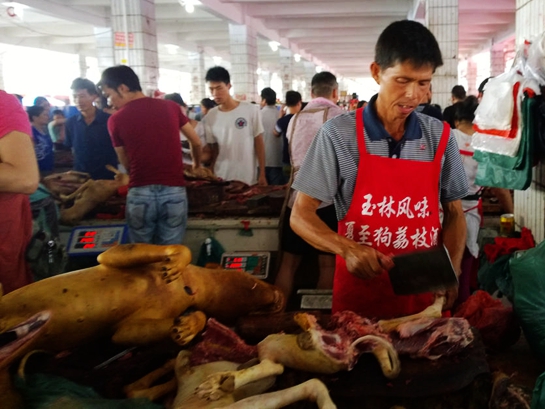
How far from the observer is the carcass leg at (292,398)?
123cm

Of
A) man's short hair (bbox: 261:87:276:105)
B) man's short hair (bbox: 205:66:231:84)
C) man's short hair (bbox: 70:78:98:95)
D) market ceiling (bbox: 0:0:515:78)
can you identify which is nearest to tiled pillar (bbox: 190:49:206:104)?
market ceiling (bbox: 0:0:515:78)

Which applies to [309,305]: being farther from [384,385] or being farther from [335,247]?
[384,385]

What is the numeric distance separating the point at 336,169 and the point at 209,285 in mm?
601

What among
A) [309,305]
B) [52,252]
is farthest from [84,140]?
[309,305]

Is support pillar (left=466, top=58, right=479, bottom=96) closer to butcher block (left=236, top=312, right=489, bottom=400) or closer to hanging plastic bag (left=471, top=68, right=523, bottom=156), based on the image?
hanging plastic bag (left=471, top=68, right=523, bottom=156)

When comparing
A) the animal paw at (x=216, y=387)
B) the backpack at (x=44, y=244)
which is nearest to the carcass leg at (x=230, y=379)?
the animal paw at (x=216, y=387)

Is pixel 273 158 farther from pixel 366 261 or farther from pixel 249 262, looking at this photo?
pixel 366 261

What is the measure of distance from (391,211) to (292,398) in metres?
0.89

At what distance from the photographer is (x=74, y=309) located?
1.56m

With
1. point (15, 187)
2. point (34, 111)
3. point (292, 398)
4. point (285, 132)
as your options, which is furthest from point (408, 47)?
point (34, 111)

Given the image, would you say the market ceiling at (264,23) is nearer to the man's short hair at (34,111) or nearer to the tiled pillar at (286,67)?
the tiled pillar at (286,67)

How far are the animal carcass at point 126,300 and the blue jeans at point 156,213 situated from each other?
2.04 metres

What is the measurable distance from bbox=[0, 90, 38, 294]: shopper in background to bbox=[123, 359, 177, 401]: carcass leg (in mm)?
1006

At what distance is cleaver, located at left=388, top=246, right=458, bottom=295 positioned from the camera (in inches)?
64.3
